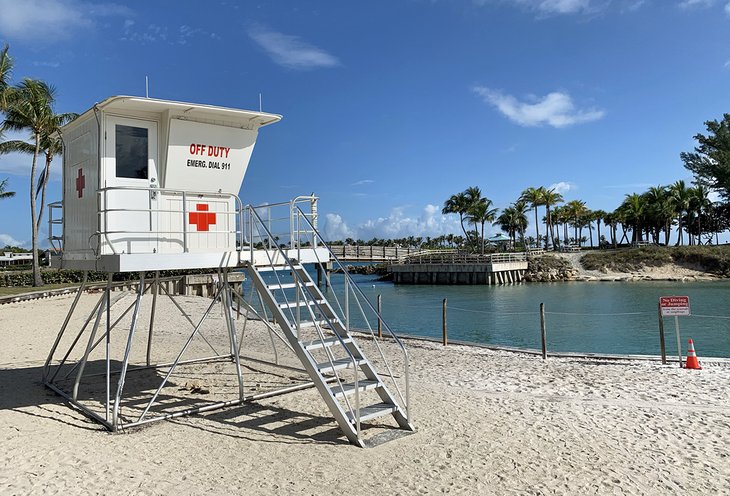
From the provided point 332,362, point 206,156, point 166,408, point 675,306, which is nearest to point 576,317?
point 675,306

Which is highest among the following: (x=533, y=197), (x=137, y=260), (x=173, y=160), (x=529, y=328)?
(x=533, y=197)

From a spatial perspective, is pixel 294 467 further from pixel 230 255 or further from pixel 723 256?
pixel 723 256

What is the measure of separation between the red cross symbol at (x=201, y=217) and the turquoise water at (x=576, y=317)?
10.1 metres

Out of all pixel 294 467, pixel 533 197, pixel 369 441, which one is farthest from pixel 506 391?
pixel 533 197

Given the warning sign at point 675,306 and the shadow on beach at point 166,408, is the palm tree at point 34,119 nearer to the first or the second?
the shadow on beach at point 166,408

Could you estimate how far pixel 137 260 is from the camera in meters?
8.11

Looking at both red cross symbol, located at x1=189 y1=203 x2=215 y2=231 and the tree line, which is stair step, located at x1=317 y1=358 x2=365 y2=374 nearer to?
red cross symbol, located at x1=189 y1=203 x2=215 y2=231

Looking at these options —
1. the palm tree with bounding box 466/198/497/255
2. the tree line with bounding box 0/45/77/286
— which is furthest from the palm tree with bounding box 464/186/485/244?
the tree line with bounding box 0/45/77/286

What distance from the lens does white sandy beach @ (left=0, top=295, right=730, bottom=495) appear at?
630 cm

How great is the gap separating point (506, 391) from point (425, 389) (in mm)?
1635

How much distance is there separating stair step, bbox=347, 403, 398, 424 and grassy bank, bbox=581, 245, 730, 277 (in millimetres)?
64303

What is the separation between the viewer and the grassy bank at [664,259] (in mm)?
63125

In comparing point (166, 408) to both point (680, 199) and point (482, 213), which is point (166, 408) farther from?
point (680, 199)

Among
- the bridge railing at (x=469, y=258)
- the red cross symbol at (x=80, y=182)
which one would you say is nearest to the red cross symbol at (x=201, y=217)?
the red cross symbol at (x=80, y=182)
